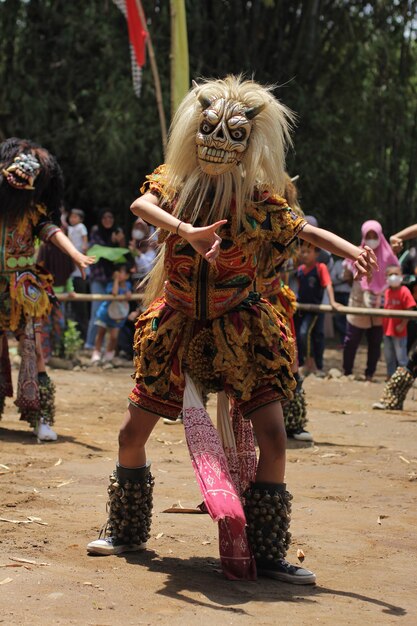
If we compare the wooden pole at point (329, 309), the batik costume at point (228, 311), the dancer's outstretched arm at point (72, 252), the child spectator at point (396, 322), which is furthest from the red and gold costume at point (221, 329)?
the child spectator at point (396, 322)

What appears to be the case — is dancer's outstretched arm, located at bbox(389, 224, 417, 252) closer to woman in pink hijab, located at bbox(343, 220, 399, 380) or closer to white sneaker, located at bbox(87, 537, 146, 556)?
white sneaker, located at bbox(87, 537, 146, 556)

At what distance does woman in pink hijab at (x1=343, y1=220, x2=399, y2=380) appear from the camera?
12.3 meters

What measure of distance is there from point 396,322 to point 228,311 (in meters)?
7.72

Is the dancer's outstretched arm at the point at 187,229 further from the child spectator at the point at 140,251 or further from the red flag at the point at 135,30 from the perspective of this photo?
the child spectator at the point at 140,251

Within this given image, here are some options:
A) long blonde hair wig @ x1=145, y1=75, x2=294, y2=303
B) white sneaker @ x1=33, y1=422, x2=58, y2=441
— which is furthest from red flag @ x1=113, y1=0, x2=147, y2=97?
long blonde hair wig @ x1=145, y1=75, x2=294, y2=303

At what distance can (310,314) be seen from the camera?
1279cm

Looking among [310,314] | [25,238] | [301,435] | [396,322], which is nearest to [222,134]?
[25,238]

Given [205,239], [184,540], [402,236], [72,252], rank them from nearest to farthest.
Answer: [205,239], [184,540], [72,252], [402,236]

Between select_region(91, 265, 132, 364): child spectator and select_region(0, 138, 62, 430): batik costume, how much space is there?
5522mm

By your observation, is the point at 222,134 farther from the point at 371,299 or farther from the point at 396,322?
the point at 371,299

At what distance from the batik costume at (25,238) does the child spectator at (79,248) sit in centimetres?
561

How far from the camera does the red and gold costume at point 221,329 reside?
181 inches

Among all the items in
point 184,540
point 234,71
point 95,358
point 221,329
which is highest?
point 234,71

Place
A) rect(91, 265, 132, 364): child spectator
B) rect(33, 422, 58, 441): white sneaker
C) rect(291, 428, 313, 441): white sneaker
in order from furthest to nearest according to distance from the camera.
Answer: rect(91, 265, 132, 364): child spectator < rect(291, 428, 313, 441): white sneaker < rect(33, 422, 58, 441): white sneaker
